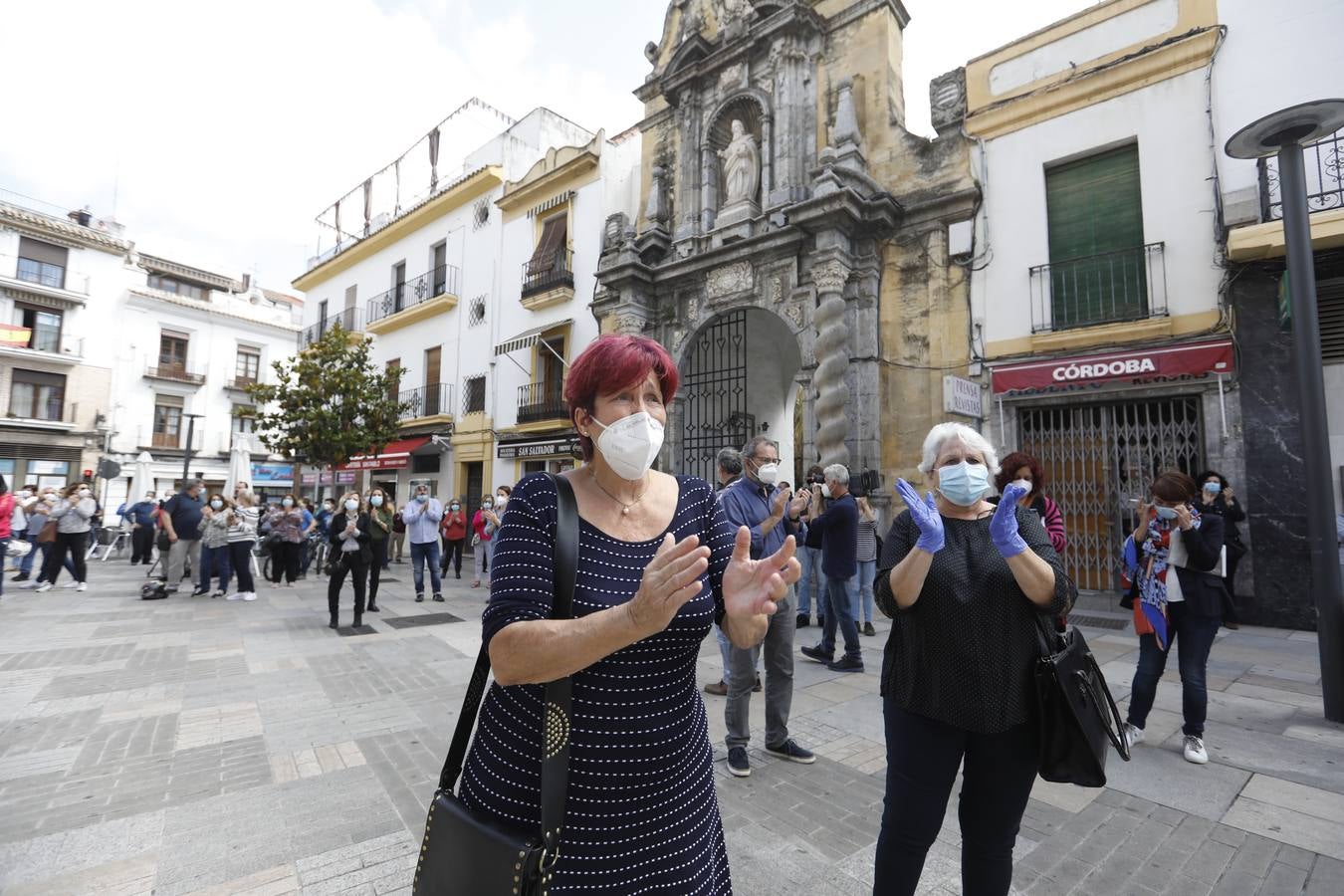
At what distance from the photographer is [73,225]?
26406 mm

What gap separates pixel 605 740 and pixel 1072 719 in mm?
1496

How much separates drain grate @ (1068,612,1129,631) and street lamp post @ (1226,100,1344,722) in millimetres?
2883

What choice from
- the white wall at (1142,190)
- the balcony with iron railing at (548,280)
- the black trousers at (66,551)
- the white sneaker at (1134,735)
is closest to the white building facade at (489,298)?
the balcony with iron railing at (548,280)

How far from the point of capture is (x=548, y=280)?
16.1 metres

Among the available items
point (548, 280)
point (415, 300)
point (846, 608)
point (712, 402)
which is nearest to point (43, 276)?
point (415, 300)

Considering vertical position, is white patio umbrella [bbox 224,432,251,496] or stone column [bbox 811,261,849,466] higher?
stone column [bbox 811,261,849,466]

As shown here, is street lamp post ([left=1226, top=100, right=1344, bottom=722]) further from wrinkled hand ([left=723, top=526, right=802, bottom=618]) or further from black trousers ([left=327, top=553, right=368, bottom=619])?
black trousers ([left=327, top=553, right=368, bottom=619])

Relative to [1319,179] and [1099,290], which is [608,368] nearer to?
[1099,290]

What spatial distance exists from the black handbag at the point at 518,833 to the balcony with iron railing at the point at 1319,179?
965 cm

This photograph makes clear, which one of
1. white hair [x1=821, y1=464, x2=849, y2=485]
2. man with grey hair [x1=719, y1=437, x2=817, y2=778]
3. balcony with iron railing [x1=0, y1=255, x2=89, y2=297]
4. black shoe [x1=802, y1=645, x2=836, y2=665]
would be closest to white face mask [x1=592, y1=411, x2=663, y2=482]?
man with grey hair [x1=719, y1=437, x2=817, y2=778]

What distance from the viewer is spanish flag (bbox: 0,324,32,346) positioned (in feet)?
79.2

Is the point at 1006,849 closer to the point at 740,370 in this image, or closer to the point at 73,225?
the point at 740,370

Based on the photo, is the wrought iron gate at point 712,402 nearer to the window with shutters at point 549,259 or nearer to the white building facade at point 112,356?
the window with shutters at point 549,259

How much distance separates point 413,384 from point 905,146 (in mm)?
16271
